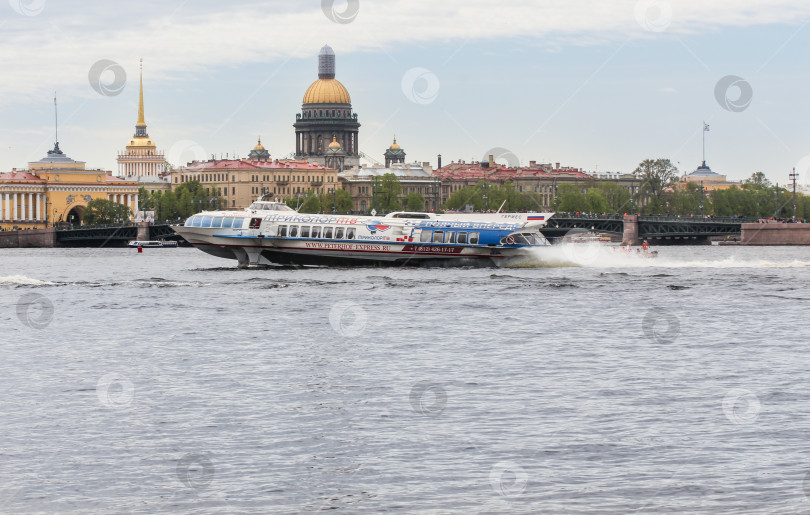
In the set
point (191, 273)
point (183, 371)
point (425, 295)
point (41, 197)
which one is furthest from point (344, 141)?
point (183, 371)

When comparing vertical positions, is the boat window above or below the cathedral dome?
below

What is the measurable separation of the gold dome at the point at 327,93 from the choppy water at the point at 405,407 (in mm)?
162374

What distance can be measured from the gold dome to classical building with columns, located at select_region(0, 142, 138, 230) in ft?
156

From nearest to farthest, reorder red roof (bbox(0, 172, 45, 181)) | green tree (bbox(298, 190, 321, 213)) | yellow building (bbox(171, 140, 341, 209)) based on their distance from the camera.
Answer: red roof (bbox(0, 172, 45, 181)) < green tree (bbox(298, 190, 321, 213)) < yellow building (bbox(171, 140, 341, 209))

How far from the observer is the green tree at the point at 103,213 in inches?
5184

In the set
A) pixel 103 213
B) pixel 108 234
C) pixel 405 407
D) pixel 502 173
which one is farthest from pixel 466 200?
pixel 405 407

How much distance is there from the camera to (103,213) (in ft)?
436

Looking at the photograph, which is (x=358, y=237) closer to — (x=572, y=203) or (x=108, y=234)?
(x=108, y=234)

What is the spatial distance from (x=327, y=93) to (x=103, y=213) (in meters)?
66.7

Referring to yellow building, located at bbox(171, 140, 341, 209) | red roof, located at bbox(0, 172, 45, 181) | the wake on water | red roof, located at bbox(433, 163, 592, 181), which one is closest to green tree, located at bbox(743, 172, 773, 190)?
red roof, located at bbox(433, 163, 592, 181)

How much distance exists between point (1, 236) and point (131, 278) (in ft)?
189

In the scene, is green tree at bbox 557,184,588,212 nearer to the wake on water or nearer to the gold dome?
the gold dome

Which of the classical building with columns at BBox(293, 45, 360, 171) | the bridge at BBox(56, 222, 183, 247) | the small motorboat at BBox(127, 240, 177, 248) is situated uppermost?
the classical building with columns at BBox(293, 45, 360, 171)

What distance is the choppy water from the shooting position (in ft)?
42.8
